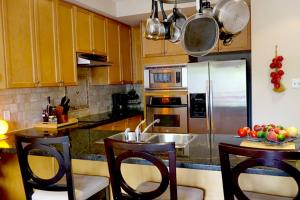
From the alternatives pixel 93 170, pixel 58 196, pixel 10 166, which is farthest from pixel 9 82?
pixel 58 196

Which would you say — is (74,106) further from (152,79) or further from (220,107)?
(220,107)

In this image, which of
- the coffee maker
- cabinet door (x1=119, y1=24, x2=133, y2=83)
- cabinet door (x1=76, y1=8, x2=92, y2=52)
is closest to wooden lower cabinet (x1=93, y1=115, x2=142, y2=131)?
the coffee maker

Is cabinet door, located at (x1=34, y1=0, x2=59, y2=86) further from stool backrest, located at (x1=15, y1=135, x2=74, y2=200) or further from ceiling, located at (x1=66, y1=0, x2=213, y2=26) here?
stool backrest, located at (x1=15, y1=135, x2=74, y2=200)

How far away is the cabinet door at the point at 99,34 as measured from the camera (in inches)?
147

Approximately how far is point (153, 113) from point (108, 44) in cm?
124

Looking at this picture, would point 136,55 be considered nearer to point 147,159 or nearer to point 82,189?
point 82,189

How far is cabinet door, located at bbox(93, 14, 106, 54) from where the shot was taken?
3.74 meters

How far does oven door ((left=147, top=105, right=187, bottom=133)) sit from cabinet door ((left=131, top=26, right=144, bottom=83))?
86 centimetres

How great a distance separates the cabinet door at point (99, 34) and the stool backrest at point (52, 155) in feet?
7.57

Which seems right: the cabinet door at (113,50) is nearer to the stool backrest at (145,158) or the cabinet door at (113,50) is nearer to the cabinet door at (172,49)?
the cabinet door at (172,49)

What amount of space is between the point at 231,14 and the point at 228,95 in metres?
1.88

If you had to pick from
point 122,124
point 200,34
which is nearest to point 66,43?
point 122,124

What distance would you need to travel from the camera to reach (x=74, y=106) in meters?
3.80

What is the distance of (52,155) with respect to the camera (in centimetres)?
159
